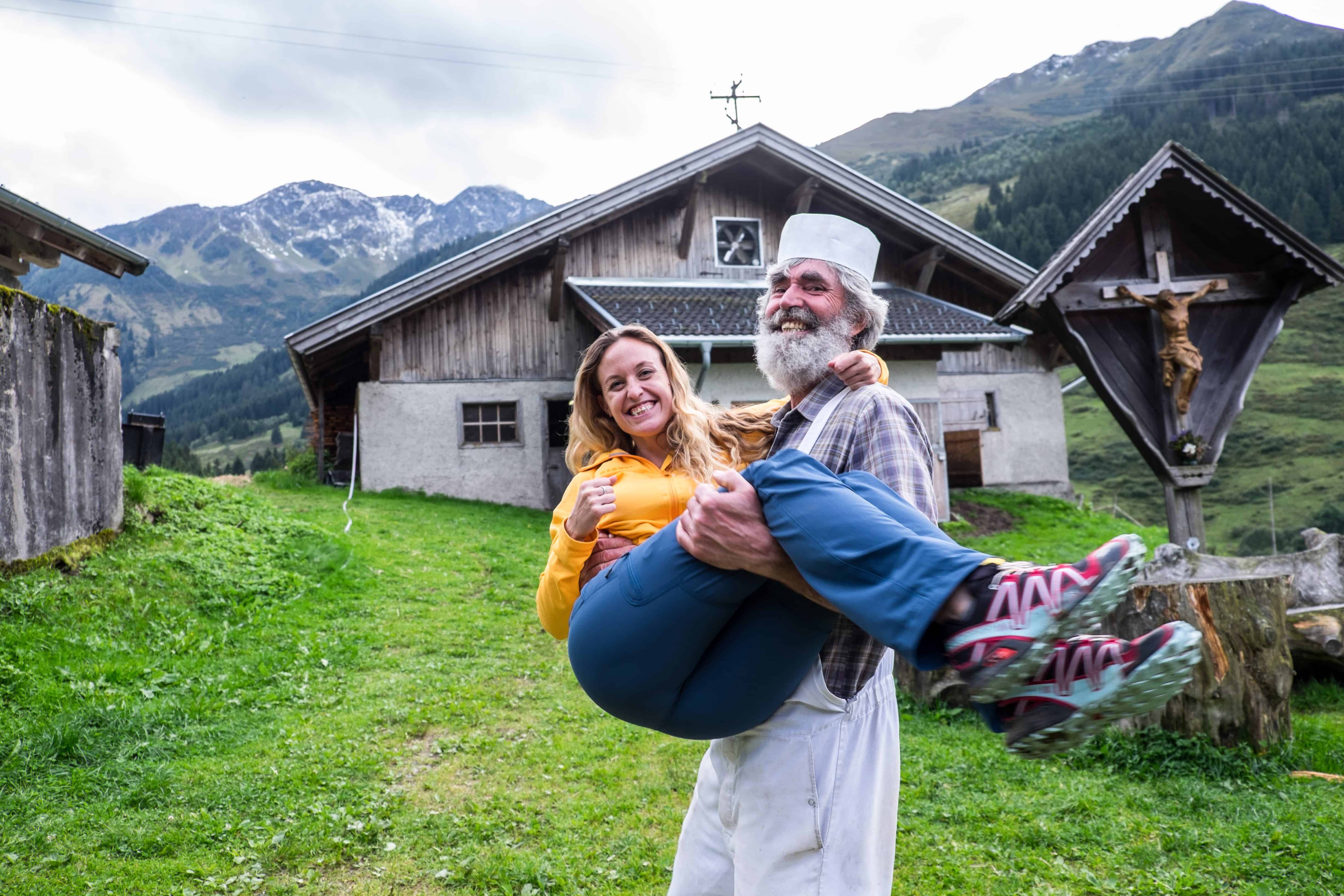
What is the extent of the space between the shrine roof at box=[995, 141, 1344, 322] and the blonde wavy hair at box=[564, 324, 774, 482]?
20.9 feet

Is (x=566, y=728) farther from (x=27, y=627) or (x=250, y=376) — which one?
(x=250, y=376)

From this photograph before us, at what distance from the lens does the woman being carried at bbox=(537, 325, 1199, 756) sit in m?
1.50

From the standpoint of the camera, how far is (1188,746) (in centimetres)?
439

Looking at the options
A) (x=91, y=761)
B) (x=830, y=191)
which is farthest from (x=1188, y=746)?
(x=830, y=191)

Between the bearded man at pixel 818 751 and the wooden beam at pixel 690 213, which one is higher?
the wooden beam at pixel 690 213

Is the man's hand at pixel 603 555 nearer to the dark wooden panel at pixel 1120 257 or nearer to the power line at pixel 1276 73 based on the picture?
the dark wooden panel at pixel 1120 257

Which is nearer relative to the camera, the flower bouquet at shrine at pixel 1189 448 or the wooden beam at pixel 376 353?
the flower bouquet at shrine at pixel 1189 448

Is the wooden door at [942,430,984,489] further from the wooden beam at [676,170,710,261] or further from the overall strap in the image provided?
the overall strap

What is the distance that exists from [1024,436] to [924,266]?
488cm

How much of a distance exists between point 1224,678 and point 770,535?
398cm

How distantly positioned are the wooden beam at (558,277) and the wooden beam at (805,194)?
4188 millimetres

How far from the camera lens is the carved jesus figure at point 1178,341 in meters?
8.09

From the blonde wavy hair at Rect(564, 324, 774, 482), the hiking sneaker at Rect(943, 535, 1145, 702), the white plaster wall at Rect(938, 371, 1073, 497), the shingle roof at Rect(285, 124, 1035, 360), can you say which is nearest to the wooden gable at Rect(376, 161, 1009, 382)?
the shingle roof at Rect(285, 124, 1035, 360)

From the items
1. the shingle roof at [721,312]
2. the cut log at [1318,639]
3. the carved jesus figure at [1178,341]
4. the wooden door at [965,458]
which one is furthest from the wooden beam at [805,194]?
the cut log at [1318,639]
